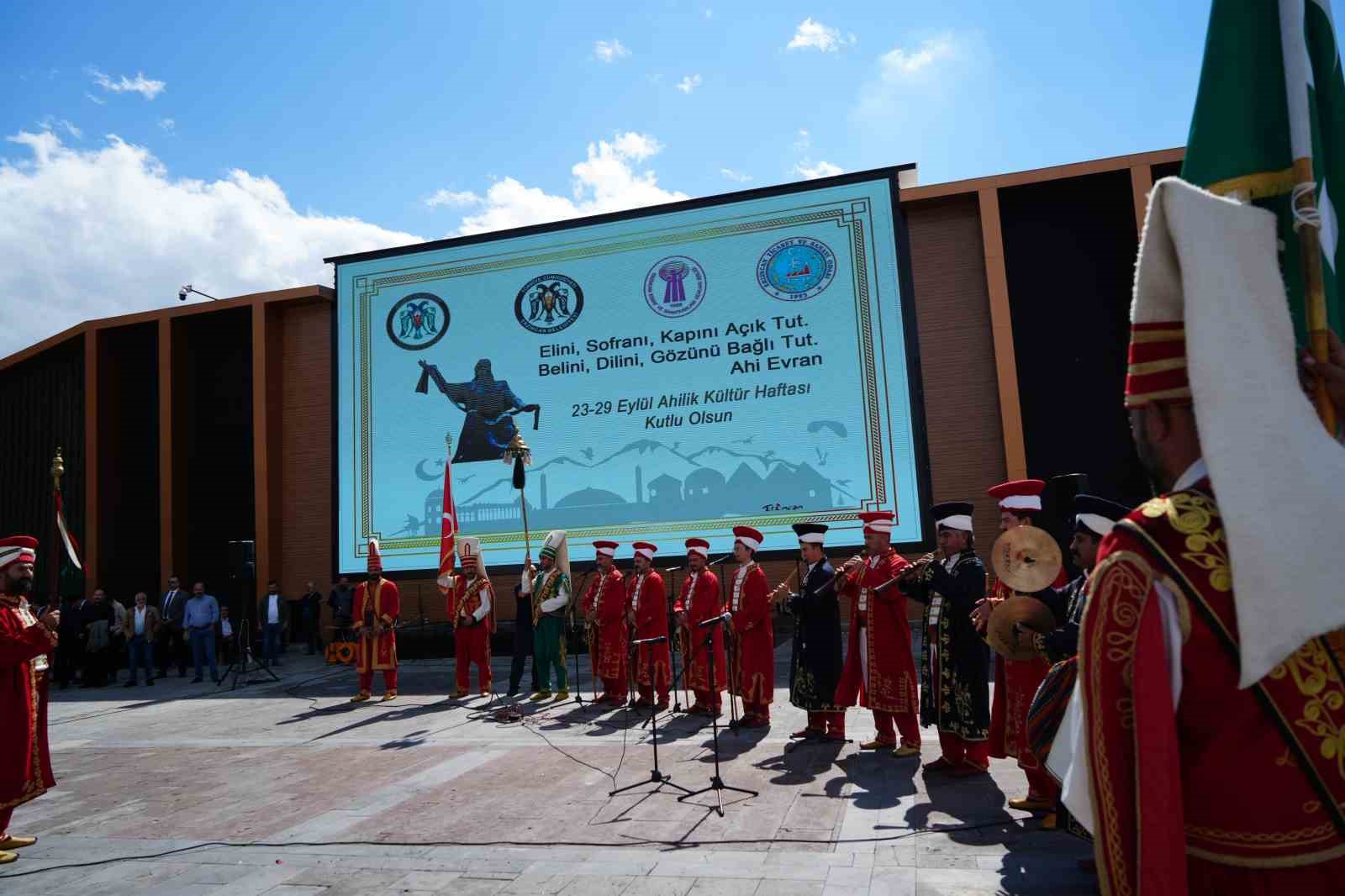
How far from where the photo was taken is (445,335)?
1719cm

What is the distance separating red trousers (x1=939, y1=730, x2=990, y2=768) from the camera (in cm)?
594

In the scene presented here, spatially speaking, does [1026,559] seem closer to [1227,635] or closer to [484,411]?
[1227,635]

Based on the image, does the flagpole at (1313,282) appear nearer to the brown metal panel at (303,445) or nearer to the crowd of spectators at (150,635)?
the crowd of spectators at (150,635)

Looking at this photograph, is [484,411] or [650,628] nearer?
[650,628]

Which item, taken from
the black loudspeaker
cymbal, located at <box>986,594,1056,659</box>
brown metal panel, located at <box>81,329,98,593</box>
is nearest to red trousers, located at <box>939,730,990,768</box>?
cymbal, located at <box>986,594,1056,659</box>

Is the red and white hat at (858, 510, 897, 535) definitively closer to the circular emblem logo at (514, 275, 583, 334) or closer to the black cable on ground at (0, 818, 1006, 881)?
the black cable on ground at (0, 818, 1006, 881)

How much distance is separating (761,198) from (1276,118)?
1389 cm

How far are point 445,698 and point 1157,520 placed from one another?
36.4 ft

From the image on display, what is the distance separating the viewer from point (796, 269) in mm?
15008

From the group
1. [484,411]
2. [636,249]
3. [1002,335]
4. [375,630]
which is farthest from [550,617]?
[1002,335]

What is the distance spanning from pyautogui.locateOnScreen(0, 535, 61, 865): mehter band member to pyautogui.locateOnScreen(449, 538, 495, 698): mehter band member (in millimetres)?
5472

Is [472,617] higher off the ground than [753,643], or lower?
higher

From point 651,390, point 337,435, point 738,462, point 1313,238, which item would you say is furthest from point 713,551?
point 1313,238

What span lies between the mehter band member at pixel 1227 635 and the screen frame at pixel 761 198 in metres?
12.8
